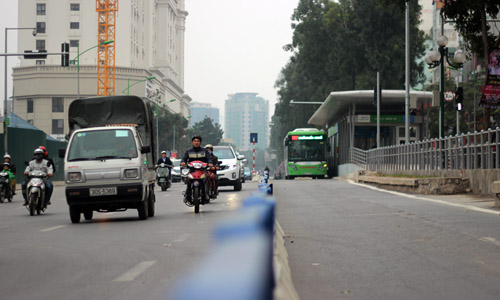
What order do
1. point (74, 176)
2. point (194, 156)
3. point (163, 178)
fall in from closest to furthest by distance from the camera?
point (74, 176), point (194, 156), point (163, 178)

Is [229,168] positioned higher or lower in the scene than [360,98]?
lower

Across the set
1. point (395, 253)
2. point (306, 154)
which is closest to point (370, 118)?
point (306, 154)

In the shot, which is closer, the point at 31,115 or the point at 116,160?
the point at 116,160

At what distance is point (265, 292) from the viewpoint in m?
1.55

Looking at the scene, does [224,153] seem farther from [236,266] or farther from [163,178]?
[236,266]

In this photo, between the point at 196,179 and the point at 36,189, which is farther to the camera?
the point at 36,189

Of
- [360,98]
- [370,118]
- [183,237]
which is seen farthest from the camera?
[370,118]

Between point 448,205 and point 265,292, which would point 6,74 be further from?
point 265,292

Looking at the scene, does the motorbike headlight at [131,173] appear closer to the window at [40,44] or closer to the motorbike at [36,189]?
the motorbike at [36,189]

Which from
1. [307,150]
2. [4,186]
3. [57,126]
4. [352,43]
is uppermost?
[352,43]

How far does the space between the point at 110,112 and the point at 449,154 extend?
1111 centimetres

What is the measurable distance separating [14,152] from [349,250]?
111ft

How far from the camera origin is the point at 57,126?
102 metres

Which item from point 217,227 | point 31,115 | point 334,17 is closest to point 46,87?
point 31,115
